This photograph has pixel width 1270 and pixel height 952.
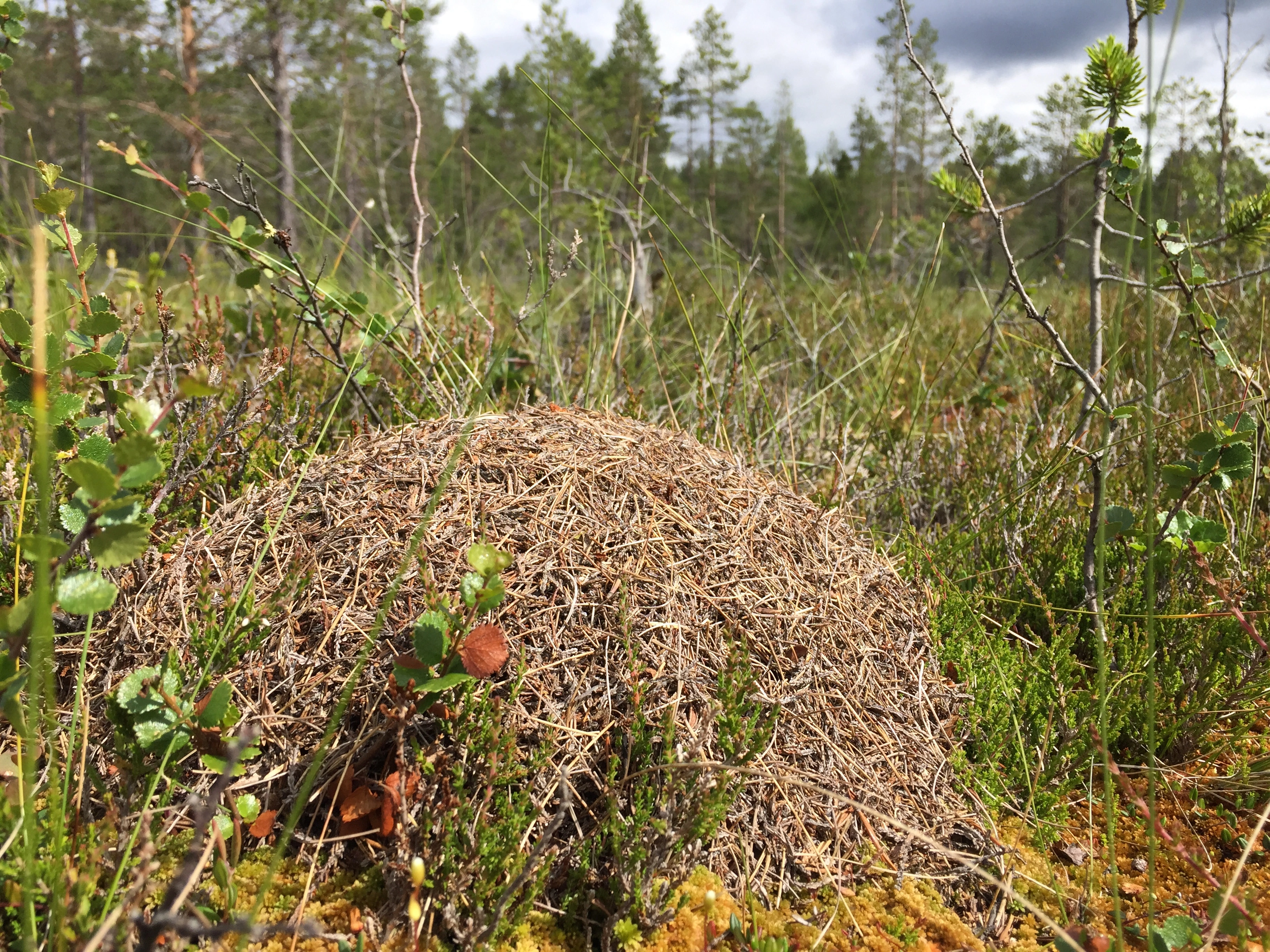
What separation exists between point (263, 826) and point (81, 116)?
37.6 meters

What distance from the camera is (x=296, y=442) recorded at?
281 cm

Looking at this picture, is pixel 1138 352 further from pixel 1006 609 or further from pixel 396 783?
pixel 396 783

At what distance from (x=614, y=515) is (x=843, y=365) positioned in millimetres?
3581

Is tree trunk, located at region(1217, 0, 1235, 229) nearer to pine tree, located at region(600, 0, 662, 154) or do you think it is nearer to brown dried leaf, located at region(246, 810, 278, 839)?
brown dried leaf, located at region(246, 810, 278, 839)

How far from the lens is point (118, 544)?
121 centimetres

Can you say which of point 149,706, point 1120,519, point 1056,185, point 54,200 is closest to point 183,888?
point 149,706

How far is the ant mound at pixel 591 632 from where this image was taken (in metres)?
1.67

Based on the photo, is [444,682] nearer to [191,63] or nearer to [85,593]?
[85,593]

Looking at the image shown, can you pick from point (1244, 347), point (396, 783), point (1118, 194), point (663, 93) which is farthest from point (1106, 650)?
point (1244, 347)

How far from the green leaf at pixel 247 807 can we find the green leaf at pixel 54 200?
1485 millimetres

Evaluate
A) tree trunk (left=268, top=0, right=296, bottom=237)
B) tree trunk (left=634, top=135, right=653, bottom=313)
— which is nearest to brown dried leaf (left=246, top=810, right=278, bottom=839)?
tree trunk (left=634, top=135, right=653, bottom=313)

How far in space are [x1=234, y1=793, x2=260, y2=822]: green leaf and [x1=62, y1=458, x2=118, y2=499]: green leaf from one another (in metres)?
0.77

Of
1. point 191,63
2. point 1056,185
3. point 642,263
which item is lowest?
point 642,263

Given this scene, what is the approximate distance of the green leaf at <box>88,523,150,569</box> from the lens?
3.92 feet
